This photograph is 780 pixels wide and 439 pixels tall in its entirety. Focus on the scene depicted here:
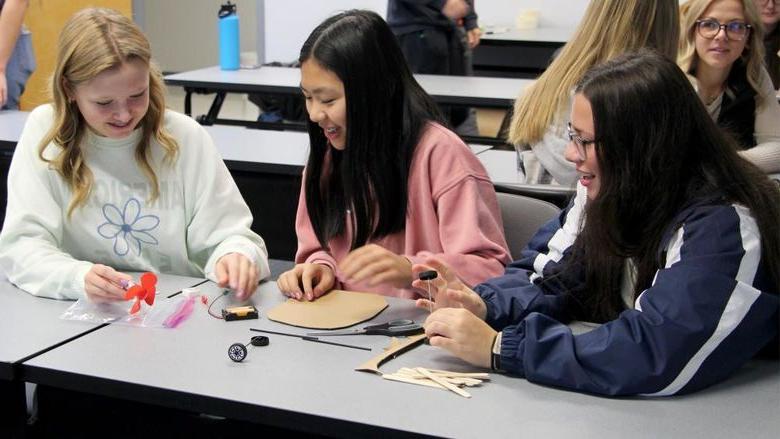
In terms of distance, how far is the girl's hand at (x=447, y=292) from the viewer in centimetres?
165

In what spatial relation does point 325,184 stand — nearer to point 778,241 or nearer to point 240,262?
point 240,262

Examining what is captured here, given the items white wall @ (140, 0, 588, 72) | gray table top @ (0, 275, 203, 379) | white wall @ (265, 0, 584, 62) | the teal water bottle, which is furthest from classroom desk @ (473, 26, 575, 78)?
gray table top @ (0, 275, 203, 379)

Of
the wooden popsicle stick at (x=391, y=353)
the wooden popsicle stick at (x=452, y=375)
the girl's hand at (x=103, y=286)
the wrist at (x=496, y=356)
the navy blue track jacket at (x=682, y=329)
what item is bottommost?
the girl's hand at (x=103, y=286)

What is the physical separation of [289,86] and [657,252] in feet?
9.97

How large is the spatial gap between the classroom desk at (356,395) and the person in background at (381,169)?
1.14 feet

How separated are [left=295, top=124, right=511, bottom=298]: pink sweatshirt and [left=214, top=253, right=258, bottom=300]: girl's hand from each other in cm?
18

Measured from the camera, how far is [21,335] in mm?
1643

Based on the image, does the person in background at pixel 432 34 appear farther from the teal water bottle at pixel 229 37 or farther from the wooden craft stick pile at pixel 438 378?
the wooden craft stick pile at pixel 438 378

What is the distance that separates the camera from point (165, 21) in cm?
877

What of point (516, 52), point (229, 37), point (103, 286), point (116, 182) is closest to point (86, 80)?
point (116, 182)

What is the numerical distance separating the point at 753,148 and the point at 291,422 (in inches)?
75.4

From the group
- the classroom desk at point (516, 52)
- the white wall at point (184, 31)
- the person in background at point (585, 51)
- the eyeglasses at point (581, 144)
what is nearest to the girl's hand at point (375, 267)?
the eyeglasses at point (581, 144)

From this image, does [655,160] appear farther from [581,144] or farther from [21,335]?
[21,335]

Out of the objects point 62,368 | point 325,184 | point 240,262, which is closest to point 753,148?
point 325,184
